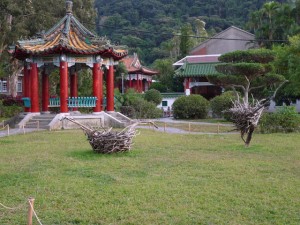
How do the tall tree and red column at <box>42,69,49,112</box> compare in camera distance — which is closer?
red column at <box>42,69,49,112</box>

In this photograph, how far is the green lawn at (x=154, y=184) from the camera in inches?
245

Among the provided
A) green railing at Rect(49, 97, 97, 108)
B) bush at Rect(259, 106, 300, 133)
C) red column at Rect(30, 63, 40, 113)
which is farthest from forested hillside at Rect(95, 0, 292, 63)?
bush at Rect(259, 106, 300, 133)

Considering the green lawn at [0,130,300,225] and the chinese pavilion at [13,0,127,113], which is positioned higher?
the chinese pavilion at [13,0,127,113]

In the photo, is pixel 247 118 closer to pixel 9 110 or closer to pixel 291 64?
pixel 291 64

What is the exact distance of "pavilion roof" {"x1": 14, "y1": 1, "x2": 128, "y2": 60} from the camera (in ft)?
68.0

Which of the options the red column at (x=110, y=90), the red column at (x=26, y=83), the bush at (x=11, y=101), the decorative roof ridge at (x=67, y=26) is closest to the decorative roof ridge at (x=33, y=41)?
the decorative roof ridge at (x=67, y=26)

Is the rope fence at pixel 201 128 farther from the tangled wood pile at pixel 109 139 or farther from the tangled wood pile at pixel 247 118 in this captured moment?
the tangled wood pile at pixel 109 139

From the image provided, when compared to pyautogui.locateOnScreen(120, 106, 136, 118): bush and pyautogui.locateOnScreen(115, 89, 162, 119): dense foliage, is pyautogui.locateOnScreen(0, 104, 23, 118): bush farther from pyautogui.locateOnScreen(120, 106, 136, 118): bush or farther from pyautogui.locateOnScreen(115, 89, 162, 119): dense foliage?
pyautogui.locateOnScreen(120, 106, 136, 118): bush

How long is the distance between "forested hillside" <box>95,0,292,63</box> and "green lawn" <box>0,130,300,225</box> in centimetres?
6109

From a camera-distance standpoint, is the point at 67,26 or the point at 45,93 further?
the point at 45,93

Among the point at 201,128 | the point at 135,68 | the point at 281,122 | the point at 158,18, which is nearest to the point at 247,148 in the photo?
the point at 281,122

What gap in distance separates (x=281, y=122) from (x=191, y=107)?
11694 mm

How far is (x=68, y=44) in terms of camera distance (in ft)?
67.6

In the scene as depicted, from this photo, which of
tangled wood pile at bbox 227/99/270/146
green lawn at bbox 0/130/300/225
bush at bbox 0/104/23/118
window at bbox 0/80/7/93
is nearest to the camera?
green lawn at bbox 0/130/300/225
